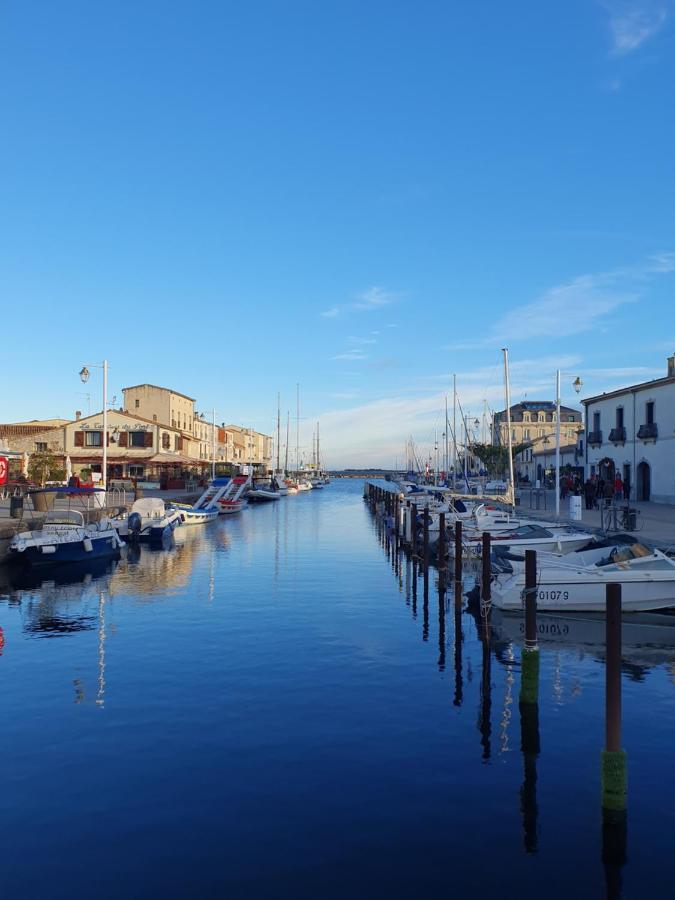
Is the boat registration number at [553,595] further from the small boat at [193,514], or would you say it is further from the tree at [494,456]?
the tree at [494,456]

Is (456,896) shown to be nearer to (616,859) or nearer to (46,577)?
(616,859)

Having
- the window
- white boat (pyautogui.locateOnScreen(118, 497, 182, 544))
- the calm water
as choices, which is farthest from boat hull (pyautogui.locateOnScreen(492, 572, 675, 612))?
the window

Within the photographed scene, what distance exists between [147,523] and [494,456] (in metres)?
68.8

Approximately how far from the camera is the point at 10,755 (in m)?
11.9

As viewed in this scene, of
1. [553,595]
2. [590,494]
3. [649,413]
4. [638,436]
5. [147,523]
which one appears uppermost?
[649,413]

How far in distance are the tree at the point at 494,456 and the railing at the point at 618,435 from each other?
40683 mm

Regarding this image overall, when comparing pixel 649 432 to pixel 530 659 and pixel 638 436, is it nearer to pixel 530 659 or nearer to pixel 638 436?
pixel 638 436

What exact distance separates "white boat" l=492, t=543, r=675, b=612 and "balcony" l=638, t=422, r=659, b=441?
32.7 meters

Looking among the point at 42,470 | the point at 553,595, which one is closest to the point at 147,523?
the point at 42,470

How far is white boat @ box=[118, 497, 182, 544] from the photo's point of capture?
4162 centimetres

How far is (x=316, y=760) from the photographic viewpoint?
11.8 m

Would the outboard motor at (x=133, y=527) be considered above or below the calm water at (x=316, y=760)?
above

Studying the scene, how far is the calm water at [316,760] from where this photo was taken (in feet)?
28.2

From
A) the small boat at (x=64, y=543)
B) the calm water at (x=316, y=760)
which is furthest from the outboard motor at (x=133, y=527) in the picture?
the calm water at (x=316, y=760)
